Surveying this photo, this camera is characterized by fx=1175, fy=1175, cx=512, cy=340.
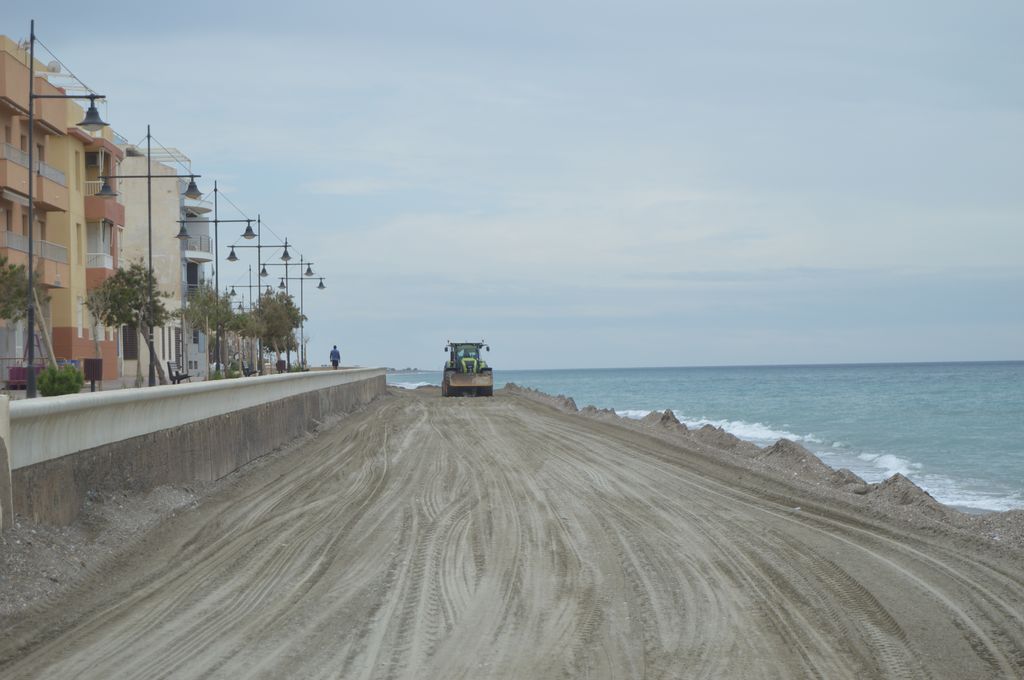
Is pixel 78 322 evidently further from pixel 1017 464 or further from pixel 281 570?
pixel 281 570

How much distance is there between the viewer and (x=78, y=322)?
49812 mm

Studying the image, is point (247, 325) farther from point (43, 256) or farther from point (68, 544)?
point (68, 544)

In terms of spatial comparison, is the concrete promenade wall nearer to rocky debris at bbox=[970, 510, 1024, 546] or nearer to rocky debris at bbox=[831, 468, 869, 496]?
rocky debris at bbox=[970, 510, 1024, 546]

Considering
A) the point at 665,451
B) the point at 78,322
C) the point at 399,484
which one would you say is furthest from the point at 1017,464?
the point at 78,322

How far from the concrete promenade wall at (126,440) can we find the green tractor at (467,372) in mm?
31415

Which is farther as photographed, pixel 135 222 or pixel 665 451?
pixel 135 222

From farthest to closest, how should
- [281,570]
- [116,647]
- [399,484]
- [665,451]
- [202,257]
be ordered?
[202,257], [665,451], [399,484], [281,570], [116,647]

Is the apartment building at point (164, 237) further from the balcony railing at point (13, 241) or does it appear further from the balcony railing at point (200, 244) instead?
the balcony railing at point (13, 241)

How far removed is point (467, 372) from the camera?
5394 centimetres

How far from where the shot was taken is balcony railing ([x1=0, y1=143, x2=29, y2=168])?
136 ft

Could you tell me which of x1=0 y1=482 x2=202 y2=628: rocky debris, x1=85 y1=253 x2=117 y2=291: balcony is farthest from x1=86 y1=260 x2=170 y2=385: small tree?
x1=0 y1=482 x2=202 y2=628: rocky debris

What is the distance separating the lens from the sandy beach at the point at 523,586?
6.88 metres

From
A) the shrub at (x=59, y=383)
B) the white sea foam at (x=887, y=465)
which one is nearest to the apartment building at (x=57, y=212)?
the shrub at (x=59, y=383)

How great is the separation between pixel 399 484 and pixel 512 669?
9437 mm
